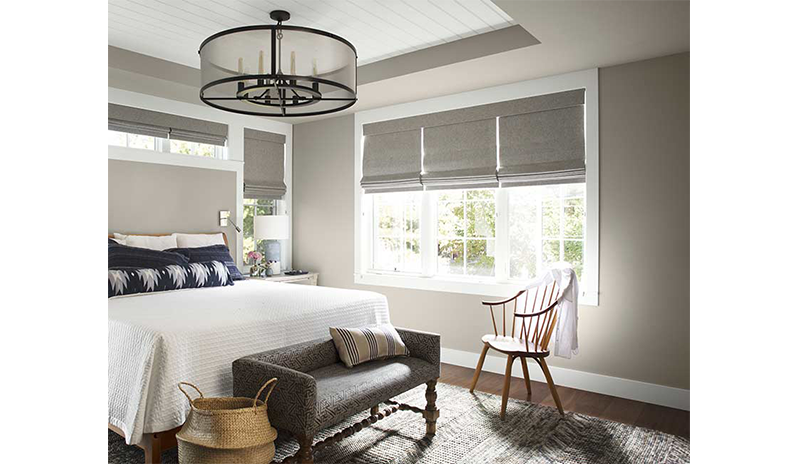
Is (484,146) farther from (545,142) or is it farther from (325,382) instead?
(325,382)

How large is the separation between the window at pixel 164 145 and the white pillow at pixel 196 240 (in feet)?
2.82

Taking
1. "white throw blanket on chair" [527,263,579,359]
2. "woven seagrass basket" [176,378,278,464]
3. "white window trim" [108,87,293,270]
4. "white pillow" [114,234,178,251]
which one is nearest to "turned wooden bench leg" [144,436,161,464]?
"woven seagrass basket" [176,378,278,464]

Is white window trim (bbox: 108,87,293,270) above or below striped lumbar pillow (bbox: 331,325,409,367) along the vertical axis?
above

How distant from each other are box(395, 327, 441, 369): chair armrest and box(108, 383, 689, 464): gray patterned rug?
437 millimetres

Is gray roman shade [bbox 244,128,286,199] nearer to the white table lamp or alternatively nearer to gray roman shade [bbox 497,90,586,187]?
the white table lamp

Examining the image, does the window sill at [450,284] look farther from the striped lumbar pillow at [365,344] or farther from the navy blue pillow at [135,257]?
the navy blue pillow at [135,257]

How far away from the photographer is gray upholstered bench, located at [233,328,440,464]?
7.15 feet

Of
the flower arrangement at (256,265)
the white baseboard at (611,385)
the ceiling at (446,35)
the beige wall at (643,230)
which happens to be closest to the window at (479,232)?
the beige wall at (643,230)

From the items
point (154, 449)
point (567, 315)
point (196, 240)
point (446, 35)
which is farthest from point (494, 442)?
point (196, 240)

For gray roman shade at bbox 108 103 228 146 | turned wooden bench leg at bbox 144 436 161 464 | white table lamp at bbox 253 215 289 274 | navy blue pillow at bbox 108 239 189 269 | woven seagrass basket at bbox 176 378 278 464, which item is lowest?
turned wooden bench leg at bbox 144 436 161 464
